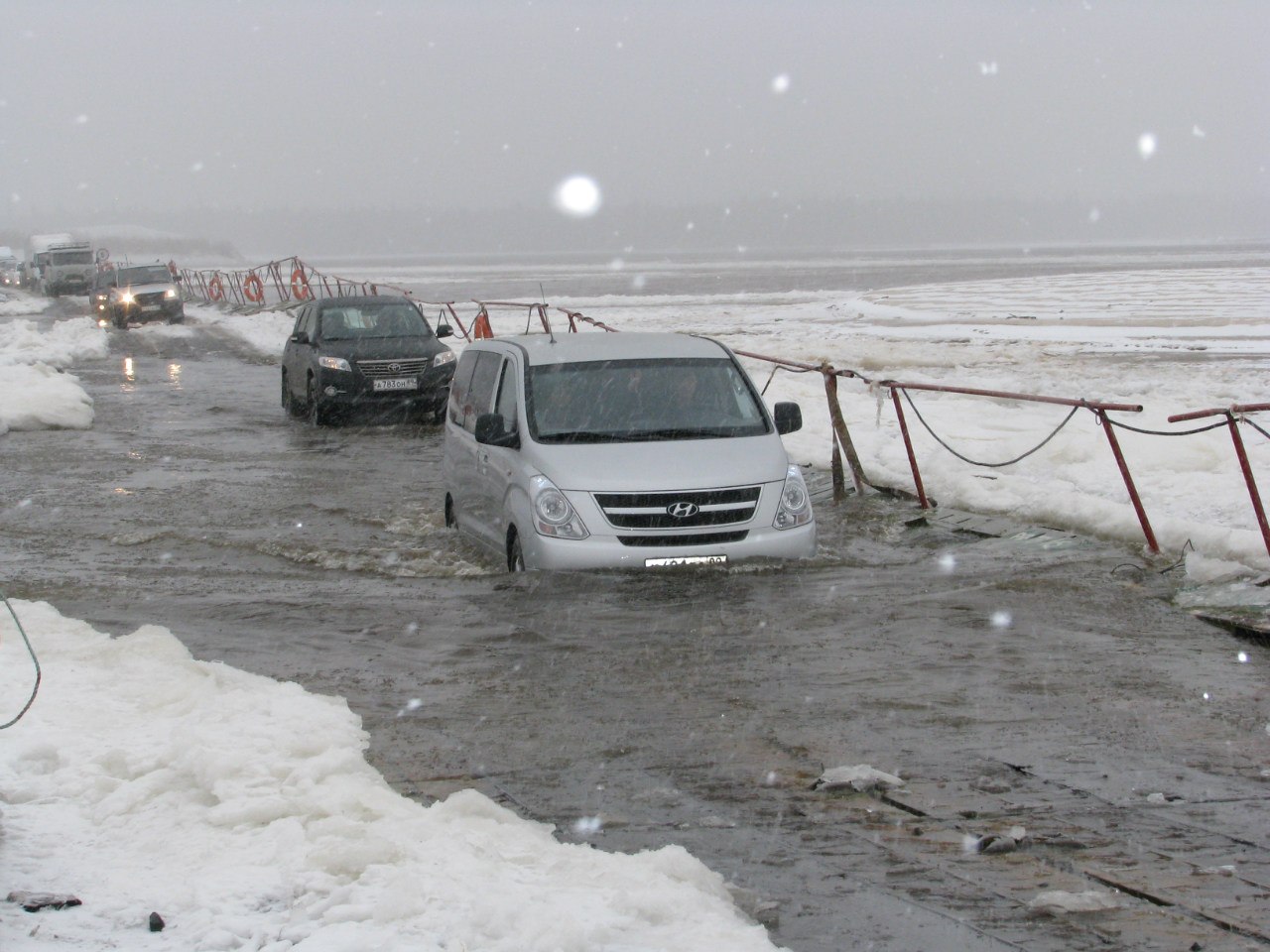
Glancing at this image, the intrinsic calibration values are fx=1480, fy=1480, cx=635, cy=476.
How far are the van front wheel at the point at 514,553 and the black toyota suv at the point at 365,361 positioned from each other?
10.2m

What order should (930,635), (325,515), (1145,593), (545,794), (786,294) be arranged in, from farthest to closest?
(786,294)
(325,515)
(1145,593)
(930,635)
(545,794)

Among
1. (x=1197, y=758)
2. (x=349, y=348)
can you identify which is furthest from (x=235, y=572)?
(x=349, y=348)

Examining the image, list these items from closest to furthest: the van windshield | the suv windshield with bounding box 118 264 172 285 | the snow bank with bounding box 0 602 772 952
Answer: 1. the snow bank with bounding box 0 602 772 952
2. the van windshield
3. the suv windshield with bounding box 118 264 172 285

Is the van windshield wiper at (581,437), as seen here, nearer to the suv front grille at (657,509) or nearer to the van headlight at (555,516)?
the van headlight at (555,516)

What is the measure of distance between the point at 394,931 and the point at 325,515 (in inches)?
354

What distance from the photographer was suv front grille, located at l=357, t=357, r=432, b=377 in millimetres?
19125

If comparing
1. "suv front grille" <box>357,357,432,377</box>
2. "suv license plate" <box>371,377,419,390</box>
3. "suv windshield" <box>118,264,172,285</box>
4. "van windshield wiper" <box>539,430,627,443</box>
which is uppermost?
"suv windshield" <box>118,264,172,285</box>

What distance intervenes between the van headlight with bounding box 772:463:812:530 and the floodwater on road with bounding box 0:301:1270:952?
12.4 inches

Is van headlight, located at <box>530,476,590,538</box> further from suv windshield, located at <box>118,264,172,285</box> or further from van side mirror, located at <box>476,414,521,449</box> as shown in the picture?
suv windshield, located at <box>118,264,172,285</box>

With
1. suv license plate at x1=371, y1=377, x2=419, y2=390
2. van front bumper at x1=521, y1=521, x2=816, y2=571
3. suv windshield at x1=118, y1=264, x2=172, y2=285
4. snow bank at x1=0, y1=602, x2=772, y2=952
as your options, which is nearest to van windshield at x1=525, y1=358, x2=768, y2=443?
van front bumper at x1=521, y1=521, x2=816, y2=571

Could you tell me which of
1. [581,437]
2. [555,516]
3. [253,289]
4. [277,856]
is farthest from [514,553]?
[253,289]

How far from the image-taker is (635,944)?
3758mm

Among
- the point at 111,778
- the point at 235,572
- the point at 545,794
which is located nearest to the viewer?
the point at 111,778

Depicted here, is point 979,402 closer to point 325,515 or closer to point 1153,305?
point 325,515
